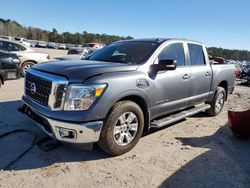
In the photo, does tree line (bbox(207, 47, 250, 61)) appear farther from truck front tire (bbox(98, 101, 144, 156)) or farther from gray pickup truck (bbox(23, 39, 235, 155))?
truck front tire (bbox(98, 101, 144, 156))

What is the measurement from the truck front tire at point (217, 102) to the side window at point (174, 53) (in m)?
1.89

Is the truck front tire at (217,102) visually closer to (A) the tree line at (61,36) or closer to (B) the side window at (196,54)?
(B) the side window at (196,54)

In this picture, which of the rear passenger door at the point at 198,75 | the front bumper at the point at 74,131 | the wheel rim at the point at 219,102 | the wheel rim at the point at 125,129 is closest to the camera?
the front bumper at the point at 74,131

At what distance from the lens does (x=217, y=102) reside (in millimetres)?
6992

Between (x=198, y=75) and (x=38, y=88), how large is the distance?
3.43 meters

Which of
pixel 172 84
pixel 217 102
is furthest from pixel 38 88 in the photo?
pixel 217 102

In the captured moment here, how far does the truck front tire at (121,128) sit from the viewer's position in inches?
153

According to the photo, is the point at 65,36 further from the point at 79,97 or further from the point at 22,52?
the point at 79,97

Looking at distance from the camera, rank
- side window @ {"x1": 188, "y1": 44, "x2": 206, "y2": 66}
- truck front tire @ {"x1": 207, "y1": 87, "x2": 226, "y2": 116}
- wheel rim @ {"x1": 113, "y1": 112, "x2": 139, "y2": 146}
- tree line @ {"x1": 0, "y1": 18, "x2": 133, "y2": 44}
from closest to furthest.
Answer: wheel rim @ {"x1": 113, "y1": 112, "x2": 139, "y2": 146} < side window @ {"x1": 188, "y1": 44, "x2": 206, "y2": 66} < truck front tire @ {"x1": 207, "y1": 87, "x2": 226, "y2": 116} < tree line @ {"x1": 0, "y1": 18, "x2": 133, "y2": 44}

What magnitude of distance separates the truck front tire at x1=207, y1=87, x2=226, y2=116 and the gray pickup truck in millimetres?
1102

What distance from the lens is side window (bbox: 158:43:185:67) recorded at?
4984 mm

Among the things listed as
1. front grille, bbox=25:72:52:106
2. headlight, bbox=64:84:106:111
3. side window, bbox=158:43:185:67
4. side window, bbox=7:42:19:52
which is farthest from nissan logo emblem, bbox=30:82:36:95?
side window, bbox=7:42:19:52

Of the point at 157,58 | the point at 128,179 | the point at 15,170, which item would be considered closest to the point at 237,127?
the point at 157,58

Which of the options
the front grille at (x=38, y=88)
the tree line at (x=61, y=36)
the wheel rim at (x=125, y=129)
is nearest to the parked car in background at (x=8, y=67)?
the front grille at (x=38, y=88)
